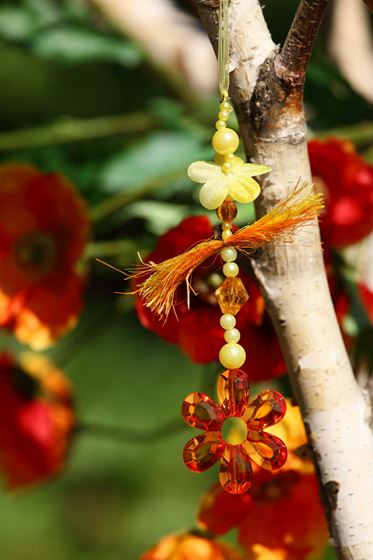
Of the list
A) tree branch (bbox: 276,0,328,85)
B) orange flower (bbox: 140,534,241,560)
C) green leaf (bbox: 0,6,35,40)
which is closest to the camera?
tree branch (bbox: 276,0,328,85)

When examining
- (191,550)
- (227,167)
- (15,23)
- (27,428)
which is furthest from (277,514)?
(15,23)

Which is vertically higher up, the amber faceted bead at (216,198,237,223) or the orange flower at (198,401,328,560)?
the amber faceted bead at (216,198,237,223)

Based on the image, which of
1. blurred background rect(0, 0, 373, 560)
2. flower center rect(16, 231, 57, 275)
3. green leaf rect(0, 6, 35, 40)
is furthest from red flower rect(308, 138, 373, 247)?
green leaf rect(0, 6, 35, 40)

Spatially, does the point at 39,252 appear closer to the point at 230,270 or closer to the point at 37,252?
the point at 37,252

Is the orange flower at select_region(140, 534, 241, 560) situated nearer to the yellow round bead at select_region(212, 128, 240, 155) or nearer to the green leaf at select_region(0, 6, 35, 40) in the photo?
the yellow round bead at select_region(212, 128, 240, 155)

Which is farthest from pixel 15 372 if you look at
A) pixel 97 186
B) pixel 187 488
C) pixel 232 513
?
pixel 187 488

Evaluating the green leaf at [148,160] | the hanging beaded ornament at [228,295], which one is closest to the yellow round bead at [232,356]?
the hanging beaded ornament at [228,295]
